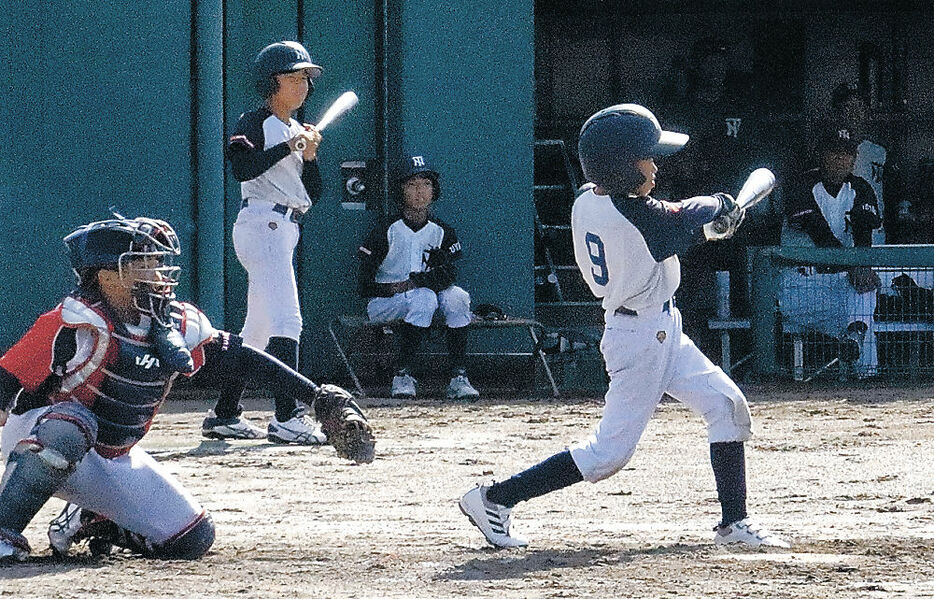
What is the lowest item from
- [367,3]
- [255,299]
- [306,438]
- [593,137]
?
[306,438]

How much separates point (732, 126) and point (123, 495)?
10.2 metres

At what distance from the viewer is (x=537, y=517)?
255 inches

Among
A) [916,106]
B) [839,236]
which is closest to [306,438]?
[839,236]

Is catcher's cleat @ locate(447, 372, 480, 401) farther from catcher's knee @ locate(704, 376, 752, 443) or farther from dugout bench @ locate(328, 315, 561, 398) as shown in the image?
catcher's knee @ locate(704, 376, 752, 443)

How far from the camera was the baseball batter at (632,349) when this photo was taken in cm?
562

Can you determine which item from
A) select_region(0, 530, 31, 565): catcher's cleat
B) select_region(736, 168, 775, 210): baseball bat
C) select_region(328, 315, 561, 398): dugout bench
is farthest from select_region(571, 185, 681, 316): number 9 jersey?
select_region(328, 315, 561, 398): dugout bench

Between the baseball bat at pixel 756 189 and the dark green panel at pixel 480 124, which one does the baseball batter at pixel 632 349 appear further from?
the dark green panel at pixel 480 124

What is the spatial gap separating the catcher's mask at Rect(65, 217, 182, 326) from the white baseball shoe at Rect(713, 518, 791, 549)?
6.45ft

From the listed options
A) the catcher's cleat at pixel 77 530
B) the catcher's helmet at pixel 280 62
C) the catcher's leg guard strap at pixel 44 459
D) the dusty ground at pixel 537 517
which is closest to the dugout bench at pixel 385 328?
the dusty ground at pixel 537 517

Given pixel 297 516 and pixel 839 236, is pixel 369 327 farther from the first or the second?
pixel 297 516

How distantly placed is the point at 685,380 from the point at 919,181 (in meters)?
9.93

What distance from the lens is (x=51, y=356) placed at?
17.7 feet

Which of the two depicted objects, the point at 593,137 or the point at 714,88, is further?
the point at 714,88

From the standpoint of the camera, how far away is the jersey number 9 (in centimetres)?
568
